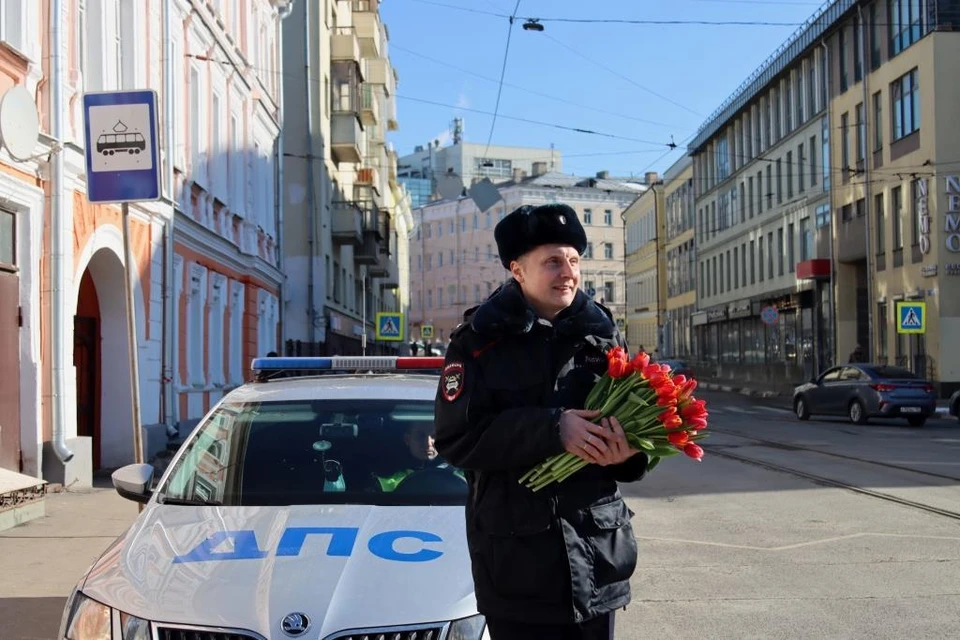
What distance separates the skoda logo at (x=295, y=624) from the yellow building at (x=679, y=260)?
216 ft

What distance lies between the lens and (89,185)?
6.93 m

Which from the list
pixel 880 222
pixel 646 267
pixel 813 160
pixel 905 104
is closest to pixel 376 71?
pixel 813 160

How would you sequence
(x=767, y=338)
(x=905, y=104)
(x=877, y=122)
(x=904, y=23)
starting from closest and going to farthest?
1. (x=905, y=104)
2. (x=904, y=23)
3. (x=877, y=122)
4. (x=767, y=338)

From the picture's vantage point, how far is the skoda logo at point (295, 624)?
11.1ft

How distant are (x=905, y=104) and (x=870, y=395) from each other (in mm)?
14588

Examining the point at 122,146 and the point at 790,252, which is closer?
the point at 122,146

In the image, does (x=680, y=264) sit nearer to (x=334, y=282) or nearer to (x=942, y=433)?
(x=334, y=282)

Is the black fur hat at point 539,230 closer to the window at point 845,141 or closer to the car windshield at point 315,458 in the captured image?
the car windshield at point 315,458

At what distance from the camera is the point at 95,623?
3697mm

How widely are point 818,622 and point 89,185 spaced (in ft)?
17.0

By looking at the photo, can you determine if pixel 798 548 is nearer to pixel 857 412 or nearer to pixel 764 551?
pixel 764 551

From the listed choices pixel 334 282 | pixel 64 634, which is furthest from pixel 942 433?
pixel 334 282

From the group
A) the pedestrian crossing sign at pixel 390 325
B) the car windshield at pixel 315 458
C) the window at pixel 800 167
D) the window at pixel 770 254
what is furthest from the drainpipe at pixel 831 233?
the car windshield at pixel 315 458

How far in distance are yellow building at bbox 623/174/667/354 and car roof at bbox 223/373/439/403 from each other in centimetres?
7004
